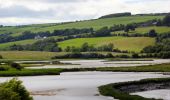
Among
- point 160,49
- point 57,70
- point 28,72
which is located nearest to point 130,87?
point 28,72

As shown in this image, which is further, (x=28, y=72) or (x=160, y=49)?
(x=160, y=49)

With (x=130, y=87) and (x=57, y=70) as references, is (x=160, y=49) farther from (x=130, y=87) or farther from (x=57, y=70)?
(x=130, y=87)

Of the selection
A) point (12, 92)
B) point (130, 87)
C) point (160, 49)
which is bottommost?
point (160, 49)

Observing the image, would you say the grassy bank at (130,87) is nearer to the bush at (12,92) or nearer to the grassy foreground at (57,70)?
the bush at (12,92)

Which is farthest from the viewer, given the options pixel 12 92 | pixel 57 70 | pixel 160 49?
pixel 160 49

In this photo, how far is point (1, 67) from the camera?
319 feet

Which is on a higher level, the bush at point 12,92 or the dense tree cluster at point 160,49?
the bush at point 12,92

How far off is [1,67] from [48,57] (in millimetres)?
73845

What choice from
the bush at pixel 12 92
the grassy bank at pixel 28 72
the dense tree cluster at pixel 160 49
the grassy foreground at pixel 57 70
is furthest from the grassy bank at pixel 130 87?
the dense tree cluster at pixel 160 49

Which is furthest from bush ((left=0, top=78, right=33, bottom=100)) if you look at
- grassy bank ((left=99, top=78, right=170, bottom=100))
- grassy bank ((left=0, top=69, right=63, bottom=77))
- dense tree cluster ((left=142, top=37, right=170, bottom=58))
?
dense tree cluster ((left=142, top=37, right=170, bottom=58))

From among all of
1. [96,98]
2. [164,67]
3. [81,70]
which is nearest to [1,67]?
[81,70]

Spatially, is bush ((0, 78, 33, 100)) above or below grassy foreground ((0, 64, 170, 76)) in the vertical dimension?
above

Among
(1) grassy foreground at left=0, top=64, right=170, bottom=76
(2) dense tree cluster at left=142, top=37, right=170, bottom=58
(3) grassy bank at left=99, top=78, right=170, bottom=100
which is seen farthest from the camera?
(2) dense tree cluster at left=142, top=37, right=170, bottom=58

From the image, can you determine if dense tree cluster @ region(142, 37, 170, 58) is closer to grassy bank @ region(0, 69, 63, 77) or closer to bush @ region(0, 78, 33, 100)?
grassy bank @ region(0, 69, 63, 77)
